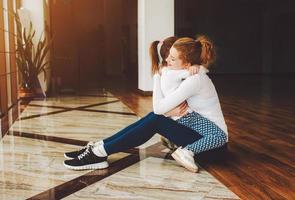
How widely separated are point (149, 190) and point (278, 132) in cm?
191

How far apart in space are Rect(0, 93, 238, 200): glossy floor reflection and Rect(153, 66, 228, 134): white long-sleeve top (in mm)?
360

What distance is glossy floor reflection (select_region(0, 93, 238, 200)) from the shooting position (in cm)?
212

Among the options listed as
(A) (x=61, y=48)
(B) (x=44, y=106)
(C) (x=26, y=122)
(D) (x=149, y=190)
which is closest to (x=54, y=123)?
(C) (x=26, y=122)

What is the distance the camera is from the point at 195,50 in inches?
97.6

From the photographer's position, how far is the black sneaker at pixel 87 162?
2543mm

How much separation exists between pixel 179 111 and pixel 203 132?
0.63ft

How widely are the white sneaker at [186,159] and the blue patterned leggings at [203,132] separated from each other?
0.04 metres

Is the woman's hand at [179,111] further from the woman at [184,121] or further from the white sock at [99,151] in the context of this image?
the white sock at [99,151]

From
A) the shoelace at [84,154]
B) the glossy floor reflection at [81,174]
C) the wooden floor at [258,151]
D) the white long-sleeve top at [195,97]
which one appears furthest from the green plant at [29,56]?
the white long-sleeve top at [195,97]

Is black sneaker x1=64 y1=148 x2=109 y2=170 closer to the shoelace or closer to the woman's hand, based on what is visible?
the shoelace

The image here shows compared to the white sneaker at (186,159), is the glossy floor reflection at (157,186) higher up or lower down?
lower down

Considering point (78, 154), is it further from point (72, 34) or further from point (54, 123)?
point (72, 34)

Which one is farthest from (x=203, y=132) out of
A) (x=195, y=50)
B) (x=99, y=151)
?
(x=99, y=151)

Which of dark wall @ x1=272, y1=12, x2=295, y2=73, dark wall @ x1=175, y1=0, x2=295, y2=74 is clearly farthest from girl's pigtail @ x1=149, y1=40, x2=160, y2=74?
dark wall @ x1=272, y1=12, x2=295, y2=73
